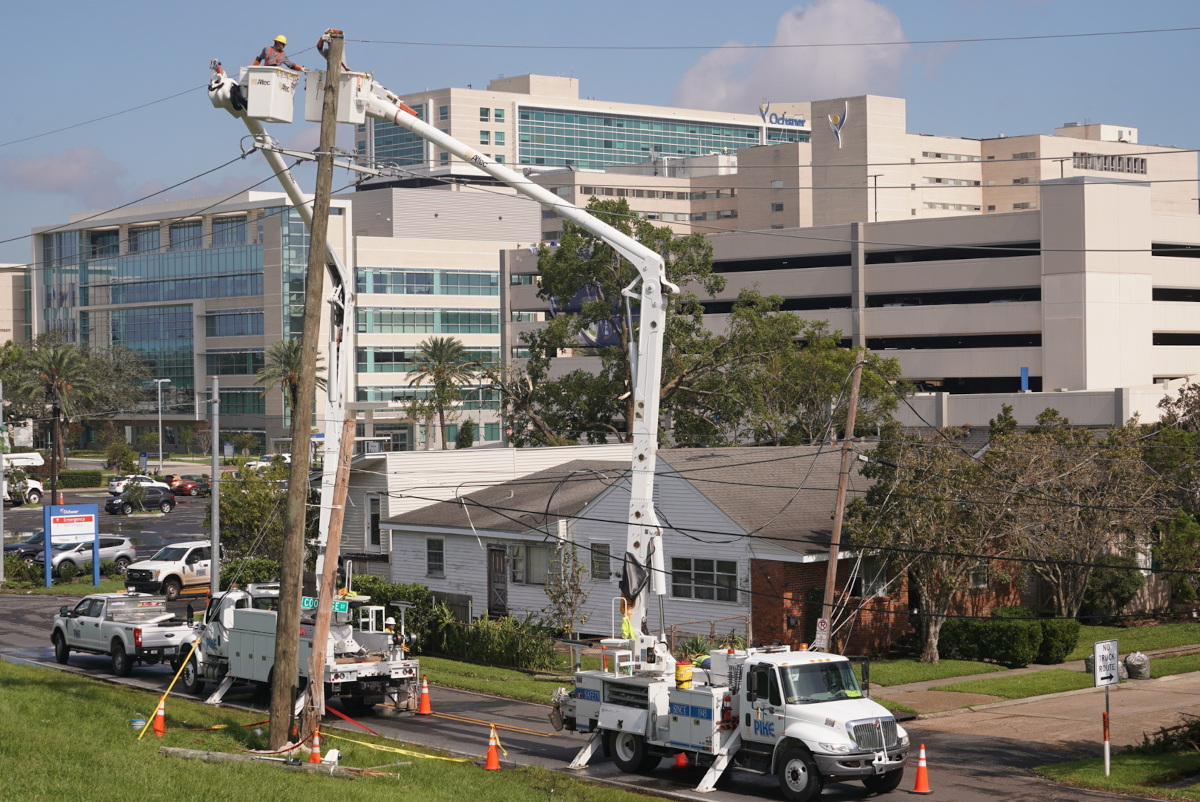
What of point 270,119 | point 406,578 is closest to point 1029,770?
point 270,119

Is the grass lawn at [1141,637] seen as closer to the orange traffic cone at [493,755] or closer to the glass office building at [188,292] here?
the orange traffic cone at [493,755]

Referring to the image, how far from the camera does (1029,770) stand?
72.2 ft

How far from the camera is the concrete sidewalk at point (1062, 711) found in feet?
82.5

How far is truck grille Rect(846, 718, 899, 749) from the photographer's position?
19.3 m

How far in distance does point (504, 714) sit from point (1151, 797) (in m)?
12.9

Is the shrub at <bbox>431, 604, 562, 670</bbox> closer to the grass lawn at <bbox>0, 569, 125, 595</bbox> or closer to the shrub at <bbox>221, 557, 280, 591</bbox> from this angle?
the shrub at <bbox>221, 557, 280, 591</bbox>

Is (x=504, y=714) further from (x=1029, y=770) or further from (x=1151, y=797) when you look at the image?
(x=1151, y=797)

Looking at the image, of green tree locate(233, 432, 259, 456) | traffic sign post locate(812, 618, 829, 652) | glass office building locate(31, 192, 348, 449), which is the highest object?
glass office building locate(31, 192, 348, 449)

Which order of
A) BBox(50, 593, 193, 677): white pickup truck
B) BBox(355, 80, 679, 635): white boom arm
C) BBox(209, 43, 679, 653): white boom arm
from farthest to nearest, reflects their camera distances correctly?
BBox(50, 593, 193, 677): white pickup truck
BBox(355, 80, 679, 635): white boom arm
BBox(209, 43, 679, 653): white boom arm

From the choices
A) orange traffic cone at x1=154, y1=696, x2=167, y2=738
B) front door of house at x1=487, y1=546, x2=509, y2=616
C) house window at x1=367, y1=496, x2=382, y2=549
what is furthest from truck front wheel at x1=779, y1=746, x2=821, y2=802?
house window at x1=367, y1=496, x2=382, y2=549

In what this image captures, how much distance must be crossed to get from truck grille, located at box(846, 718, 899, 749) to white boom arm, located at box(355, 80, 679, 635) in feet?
14.4

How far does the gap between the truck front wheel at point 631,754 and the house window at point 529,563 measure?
16921mm

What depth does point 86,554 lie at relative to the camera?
54.8m

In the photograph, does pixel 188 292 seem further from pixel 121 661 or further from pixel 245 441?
pixel 121 661
